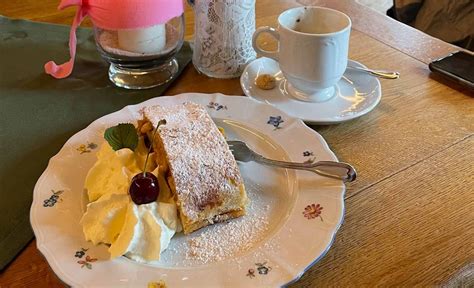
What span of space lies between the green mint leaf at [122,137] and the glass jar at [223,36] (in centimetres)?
29

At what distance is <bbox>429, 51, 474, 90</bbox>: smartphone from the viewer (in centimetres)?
94

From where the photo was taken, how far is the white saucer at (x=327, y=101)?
2.83 ft

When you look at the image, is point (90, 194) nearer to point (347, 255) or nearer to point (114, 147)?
point (114, 147)

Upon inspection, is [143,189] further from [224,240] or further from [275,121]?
[275,121]

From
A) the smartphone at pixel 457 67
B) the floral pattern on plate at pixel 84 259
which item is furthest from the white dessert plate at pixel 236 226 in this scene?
the smartphone at pixel 457 67

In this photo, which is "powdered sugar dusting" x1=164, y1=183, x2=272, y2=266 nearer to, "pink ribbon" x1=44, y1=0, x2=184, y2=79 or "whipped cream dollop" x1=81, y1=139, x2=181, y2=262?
"whipped cream dollop" x1=81, y1=139, x2=181, y2=262

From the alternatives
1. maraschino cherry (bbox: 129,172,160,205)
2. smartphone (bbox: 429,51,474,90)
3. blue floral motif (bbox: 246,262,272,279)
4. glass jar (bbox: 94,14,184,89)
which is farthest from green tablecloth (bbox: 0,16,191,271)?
smartphone (bbox: 429,51,474,90)

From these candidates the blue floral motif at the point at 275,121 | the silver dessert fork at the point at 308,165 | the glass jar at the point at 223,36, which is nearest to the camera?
the silver dessert fork at the point at 308,165

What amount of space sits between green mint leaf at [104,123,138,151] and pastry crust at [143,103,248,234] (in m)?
0.03

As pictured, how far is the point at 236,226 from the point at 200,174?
76 mm

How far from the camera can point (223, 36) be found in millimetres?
941

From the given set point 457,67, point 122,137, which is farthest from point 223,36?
point 457,67

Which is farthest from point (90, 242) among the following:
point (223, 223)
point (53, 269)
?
point (223, 223)

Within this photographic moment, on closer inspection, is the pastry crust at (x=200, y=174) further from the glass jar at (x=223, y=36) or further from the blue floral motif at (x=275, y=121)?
the glass jar at (x=223, y=36)
